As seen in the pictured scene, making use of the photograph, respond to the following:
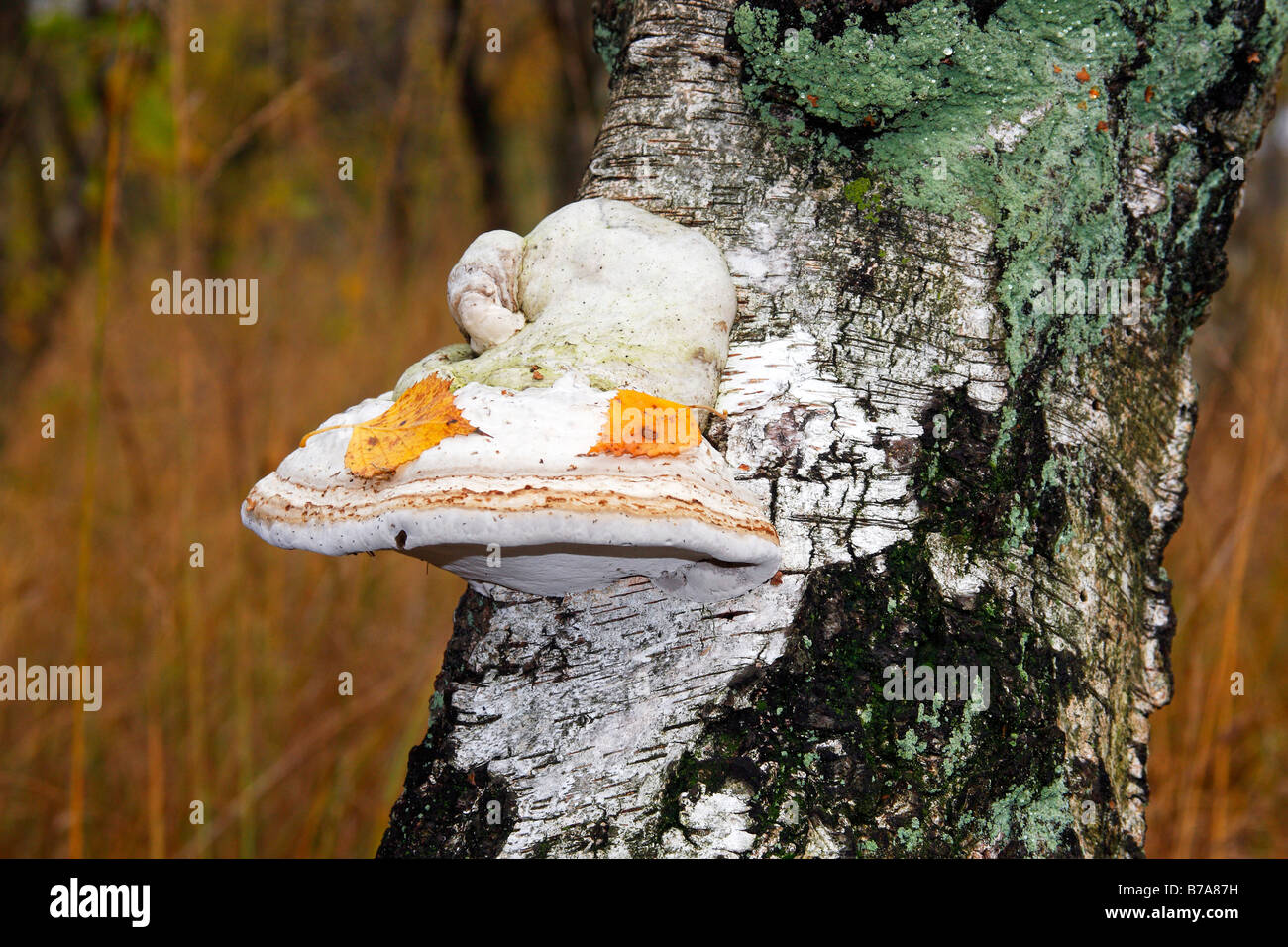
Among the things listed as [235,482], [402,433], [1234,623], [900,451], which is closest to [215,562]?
[235,482]

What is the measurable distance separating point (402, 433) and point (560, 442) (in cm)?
20

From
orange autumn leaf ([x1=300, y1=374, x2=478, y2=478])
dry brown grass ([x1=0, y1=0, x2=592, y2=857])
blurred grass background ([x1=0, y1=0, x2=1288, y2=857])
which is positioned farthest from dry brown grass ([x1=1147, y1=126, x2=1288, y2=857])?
dry brown grass ([x1=0, y1=0, x2=592, y2=857])

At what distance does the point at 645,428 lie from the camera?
106cm

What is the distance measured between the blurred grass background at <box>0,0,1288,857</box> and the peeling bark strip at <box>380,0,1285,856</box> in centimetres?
41

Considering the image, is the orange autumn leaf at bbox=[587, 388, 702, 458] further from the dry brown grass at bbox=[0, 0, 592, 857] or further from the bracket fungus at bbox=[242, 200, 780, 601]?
the dry brown grass at bbox=[0, 0, 592, 857]

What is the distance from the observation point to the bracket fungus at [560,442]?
0.98m

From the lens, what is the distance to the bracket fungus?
98 centimetres

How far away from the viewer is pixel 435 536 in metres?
0.98

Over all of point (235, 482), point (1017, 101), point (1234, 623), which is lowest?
point (1234, 623)

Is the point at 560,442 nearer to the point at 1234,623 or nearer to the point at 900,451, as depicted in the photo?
the point at 900,451

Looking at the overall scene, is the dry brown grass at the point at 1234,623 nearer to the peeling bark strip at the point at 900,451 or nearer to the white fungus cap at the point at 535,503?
the peeling bark strip at the point at 900,451

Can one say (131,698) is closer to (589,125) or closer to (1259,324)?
(589,125)

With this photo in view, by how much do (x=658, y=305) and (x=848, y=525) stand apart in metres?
0.41
